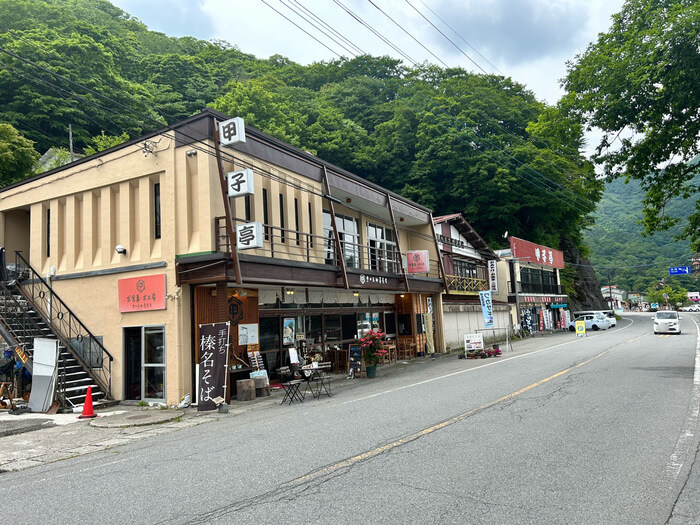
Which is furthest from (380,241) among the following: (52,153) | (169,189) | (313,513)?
(52,153)

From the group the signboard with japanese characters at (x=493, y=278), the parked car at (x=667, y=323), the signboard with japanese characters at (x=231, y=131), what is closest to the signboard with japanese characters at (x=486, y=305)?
the signboard with japanese characters at (x=493, y=278)

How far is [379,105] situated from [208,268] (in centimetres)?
4557

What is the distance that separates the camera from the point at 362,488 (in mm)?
5137

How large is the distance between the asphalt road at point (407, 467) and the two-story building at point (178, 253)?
4.27 metres

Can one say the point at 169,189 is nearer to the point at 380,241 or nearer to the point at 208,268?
the point at 208,268

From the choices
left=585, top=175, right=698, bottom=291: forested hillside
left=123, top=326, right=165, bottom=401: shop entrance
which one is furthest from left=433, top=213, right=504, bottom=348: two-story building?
left=585, top=175, right=698, bottom=291: forested hillside

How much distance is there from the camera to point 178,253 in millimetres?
13422

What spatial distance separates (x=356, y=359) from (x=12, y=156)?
21853 mm

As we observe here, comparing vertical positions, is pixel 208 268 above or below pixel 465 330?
above

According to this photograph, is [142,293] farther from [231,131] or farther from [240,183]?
[231,131]

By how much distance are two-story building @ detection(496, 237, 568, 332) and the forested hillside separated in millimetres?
40728

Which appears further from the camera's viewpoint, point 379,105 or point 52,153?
point 379,105

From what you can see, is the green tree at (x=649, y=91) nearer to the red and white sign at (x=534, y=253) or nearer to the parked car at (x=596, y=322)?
the red and white sign at (x=534, y=253)

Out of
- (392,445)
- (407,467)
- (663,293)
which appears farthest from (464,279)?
(663,293)
